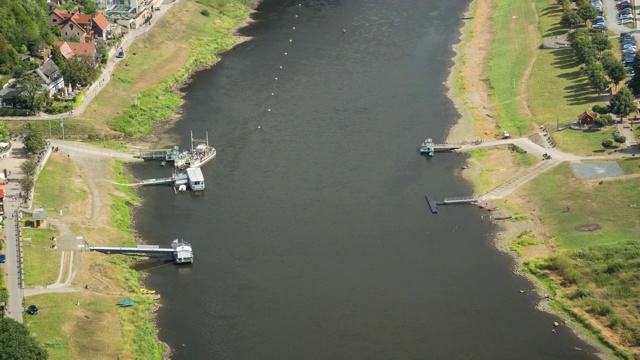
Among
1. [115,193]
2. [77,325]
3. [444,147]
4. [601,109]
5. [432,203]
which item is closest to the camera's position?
[77,325]

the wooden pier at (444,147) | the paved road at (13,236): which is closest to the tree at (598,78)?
the wooden pier at (444,147)

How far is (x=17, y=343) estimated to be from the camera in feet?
279

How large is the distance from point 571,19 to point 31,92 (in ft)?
279

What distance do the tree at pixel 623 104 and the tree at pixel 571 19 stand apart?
131 ft

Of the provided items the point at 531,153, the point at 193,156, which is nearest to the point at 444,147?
the point at 531,153

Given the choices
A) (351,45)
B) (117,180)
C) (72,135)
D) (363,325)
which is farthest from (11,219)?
(351,45)

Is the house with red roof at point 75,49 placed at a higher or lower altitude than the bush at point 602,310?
lower

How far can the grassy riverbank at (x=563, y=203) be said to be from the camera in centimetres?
10325

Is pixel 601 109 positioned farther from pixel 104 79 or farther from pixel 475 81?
pixel 104 79

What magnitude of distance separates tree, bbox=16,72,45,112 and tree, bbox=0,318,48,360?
54.0m

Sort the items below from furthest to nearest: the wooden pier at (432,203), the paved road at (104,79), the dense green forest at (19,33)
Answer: the dense green forest at (19,33), the paved road at (104,79), the wooden pier at (432,203)

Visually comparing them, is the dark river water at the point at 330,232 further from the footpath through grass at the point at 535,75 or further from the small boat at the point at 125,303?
the footpath through grass at the point at 535,75

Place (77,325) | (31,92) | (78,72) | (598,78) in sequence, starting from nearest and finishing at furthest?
(77,325) < (31,92) < (78,72) < (598,78)

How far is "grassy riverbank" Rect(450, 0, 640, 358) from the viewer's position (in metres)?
103
